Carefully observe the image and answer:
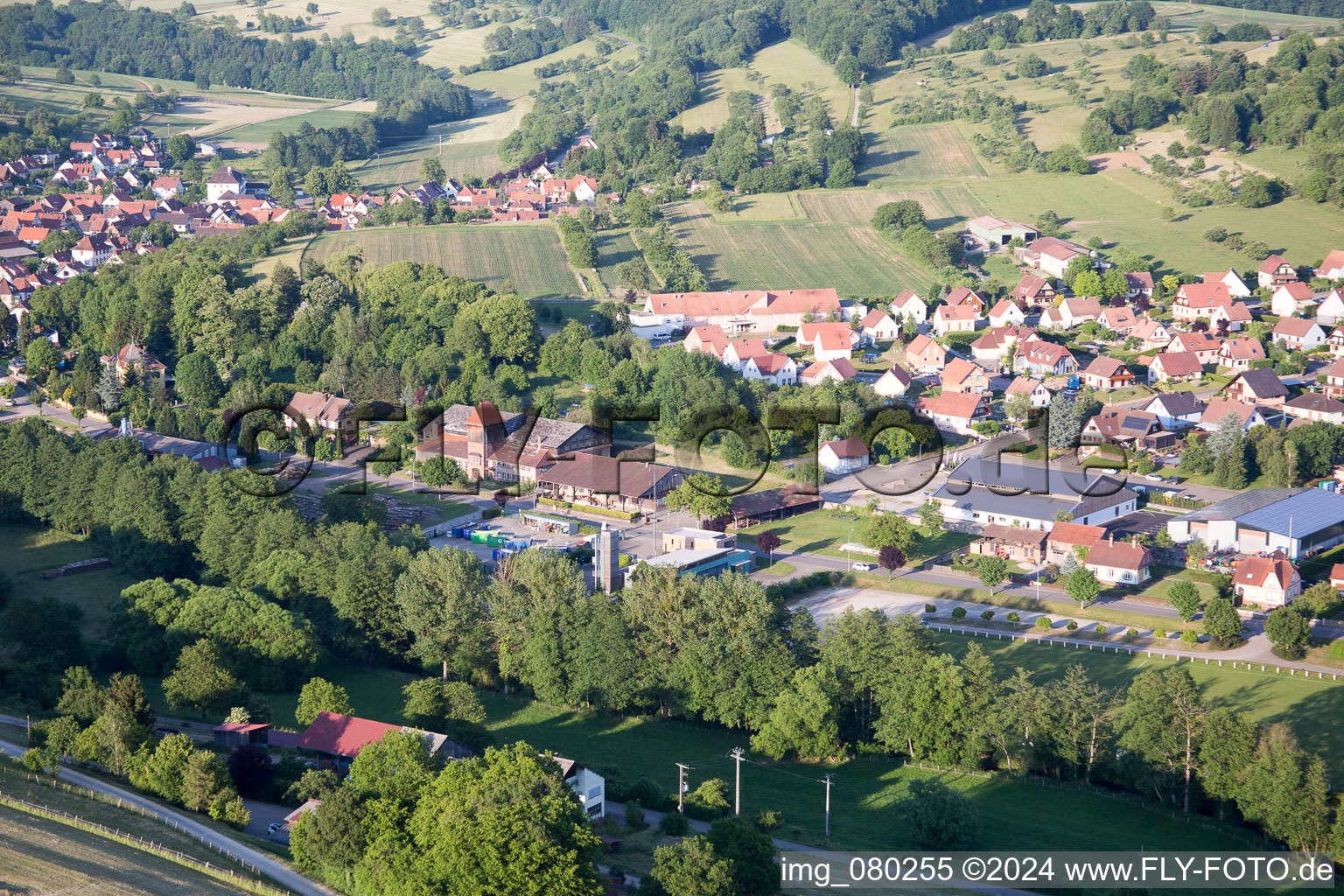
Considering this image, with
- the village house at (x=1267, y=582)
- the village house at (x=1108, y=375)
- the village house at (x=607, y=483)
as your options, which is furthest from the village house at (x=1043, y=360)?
the village house at (x=1267, y=582)

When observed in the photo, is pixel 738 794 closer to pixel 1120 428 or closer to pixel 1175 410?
pixel 1120 428

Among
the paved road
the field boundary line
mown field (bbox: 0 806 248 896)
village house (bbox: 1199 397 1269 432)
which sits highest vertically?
mown field (bbox: 0 806 248 896)

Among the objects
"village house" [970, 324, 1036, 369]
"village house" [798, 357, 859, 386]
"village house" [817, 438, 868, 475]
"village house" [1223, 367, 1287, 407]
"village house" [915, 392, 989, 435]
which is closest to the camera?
"village house" [817, 438, 868, 475]

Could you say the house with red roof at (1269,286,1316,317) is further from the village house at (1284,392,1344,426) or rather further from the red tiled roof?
the red tiled roof

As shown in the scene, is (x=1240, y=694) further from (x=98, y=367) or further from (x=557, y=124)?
(x=557, y=124)

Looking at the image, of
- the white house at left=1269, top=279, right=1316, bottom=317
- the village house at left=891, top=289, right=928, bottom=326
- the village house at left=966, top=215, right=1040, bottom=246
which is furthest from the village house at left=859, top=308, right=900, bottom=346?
the white house at left=1269, top=279, right=1316, bottom=317

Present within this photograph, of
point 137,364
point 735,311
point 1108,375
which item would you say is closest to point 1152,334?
point 1108,375

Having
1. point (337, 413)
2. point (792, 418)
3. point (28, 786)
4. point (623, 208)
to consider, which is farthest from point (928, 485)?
point (623, 208)

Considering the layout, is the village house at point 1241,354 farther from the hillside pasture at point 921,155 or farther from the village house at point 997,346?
the hillside pasture at point 921,155
